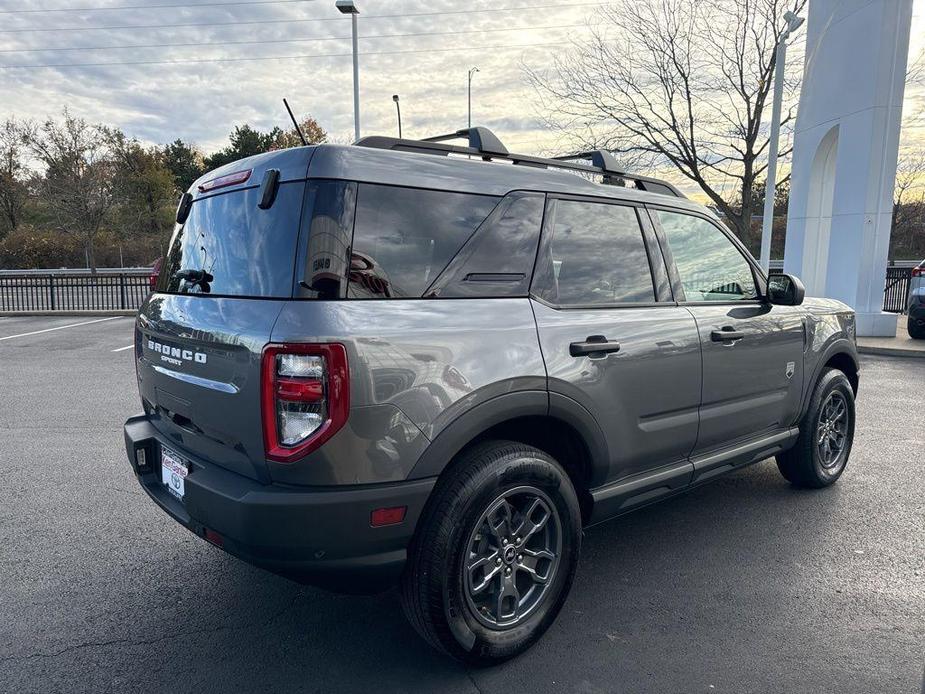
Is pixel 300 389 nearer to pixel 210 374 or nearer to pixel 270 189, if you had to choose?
pixel 210 374

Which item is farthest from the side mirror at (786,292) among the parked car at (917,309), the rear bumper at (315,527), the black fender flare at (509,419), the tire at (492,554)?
the parked car at (917,309)

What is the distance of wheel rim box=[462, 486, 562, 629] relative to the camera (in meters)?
2.57

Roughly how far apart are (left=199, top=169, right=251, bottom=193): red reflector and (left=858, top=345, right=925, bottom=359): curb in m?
11.5

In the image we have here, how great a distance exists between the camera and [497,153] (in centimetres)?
302

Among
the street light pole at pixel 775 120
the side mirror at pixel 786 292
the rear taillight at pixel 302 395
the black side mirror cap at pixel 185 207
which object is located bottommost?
the rear taillight at pixel 302 395

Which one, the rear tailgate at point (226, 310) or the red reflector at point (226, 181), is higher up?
the red reflector at point (226, 181)

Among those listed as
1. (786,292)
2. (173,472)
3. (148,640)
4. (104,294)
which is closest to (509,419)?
(173,472)

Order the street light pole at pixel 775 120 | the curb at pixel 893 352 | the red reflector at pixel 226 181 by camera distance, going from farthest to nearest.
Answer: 1. the street light pole at pixel 775 120
2. the curb at pixel 893 352
3. the red reflector at pixel 226 181

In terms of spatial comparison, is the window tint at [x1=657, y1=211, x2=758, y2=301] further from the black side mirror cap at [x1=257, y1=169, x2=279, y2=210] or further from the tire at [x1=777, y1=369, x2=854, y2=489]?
the black side mirror cap at [x1=257, y1=169, x2=279, y2=210]

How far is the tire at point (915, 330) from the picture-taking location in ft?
39.8

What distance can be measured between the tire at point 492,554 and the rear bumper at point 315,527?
12 centimetres

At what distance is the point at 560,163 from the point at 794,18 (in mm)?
13640

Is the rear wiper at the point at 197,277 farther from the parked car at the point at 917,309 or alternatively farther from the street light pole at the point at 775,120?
the parked car at the point at 917,309

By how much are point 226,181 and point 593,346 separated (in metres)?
1.70
